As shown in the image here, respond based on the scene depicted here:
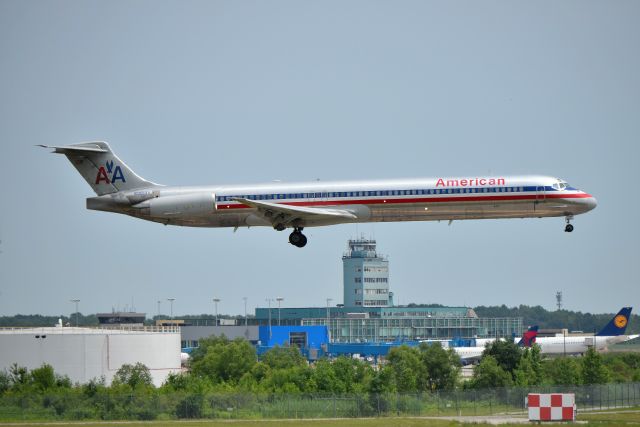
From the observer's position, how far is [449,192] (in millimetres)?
62219

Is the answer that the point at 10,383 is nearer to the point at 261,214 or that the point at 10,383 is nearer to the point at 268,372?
the point at 268,372

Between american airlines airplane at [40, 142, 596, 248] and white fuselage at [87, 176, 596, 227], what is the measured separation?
0.06 metres

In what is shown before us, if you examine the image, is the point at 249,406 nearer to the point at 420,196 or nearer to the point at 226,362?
the point at 420,196

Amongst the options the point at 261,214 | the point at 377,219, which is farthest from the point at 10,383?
the point at 377,219

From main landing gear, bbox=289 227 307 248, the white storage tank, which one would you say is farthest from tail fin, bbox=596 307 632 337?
main landing gear, bbox=289 227 307 248

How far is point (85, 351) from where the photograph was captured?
3460 inches

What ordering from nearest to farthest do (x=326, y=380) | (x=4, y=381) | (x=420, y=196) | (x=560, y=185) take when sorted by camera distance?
(x=420, y=196) → (x=560, y=185) → (x=326, y=380) → (x=4, y=381)

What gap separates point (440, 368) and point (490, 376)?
6660mm

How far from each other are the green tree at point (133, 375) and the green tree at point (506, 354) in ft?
99.4

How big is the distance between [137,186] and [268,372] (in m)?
29.3

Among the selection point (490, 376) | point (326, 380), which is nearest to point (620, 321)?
point (490, 376)

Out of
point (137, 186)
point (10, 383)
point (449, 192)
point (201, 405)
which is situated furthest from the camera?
point (10, 383)

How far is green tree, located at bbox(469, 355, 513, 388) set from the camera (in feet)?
284

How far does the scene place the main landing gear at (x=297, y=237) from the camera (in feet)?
217
